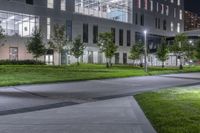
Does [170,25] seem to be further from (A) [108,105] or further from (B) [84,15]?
(A) [108,105]

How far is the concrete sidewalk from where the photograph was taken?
9.23m

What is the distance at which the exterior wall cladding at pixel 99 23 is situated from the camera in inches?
2222

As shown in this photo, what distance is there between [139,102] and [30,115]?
Answer: 494 cm

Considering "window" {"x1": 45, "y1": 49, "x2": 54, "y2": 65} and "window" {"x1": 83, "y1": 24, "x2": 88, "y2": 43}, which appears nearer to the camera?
"window" {"x1": 45, "y1": 49, "x2": 54, "y2": 65}

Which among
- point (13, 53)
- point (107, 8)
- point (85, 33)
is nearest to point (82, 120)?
point (13, 53)

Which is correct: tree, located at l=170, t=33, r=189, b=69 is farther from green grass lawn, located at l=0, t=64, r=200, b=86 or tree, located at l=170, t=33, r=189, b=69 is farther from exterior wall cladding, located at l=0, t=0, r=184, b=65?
green grass lawn, located at l=0, t=64, r=200, b=86

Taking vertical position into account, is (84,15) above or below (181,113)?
above

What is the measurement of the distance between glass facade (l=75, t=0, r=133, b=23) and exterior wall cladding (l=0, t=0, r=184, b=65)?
0.75m

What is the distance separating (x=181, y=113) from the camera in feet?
37.5

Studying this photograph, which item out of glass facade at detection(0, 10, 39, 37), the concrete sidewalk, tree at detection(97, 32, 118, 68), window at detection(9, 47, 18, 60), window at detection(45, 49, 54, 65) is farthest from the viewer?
window at detection(45, 49, 54, 65)

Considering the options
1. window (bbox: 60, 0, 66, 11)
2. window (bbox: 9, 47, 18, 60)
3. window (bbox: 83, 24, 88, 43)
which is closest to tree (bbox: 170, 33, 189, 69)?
window (bbox: 83, 24, 88, 43)

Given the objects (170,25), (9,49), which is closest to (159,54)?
(9,49)

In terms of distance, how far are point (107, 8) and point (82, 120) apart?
6482cm

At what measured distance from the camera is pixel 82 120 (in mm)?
10609
